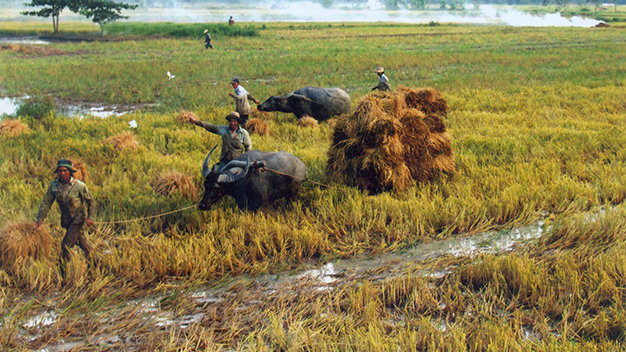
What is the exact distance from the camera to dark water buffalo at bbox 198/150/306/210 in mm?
5941

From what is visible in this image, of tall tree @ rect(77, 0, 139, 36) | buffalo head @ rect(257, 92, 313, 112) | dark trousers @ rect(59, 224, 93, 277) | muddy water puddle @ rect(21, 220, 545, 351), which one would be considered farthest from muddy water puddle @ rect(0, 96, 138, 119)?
tall tree @ rect(77, 0, 139, 36)

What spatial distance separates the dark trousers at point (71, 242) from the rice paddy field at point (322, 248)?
0.56 feet

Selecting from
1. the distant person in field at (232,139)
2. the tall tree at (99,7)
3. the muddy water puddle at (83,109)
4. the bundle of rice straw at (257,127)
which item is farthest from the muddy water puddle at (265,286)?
the tall tree at (99,7)

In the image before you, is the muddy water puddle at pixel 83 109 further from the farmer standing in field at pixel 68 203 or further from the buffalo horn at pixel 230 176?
the farmer standing in field at pixel 68 203

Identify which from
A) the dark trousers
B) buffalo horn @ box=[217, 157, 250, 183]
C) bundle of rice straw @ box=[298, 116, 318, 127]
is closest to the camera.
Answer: the dark trousers

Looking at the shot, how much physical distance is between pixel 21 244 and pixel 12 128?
6.00 m

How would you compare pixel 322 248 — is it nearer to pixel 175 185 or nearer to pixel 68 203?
pixel 175 185

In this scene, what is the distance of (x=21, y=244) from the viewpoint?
5.07m

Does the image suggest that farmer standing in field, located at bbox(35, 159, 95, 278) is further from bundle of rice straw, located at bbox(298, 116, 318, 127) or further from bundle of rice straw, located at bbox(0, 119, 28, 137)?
bundle of rice straw, located at bbox(298, 116, 318, 127)

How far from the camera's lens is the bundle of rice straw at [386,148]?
718cm

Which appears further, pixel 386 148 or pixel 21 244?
pixel 386 148

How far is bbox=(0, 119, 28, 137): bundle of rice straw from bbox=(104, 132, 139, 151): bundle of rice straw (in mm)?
2070

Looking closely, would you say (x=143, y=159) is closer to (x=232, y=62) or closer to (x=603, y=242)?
(x=603, y=242)

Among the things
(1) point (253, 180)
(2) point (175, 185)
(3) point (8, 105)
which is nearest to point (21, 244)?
(2) point (175, 185)
